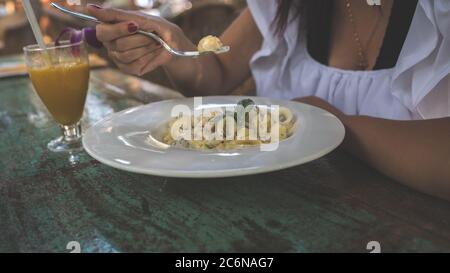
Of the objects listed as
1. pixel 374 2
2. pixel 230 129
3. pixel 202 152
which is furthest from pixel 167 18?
pixel 202 152

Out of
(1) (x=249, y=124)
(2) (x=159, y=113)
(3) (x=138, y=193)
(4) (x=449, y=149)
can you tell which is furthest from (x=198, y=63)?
(4) (x=449, y=149)

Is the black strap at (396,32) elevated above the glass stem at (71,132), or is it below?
above

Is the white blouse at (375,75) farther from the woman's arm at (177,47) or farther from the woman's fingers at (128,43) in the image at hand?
the woman's fingers at (128,43)

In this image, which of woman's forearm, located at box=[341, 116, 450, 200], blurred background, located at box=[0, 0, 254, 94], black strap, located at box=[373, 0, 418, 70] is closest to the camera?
woman's forearm, located at box=[341, 116, 450, 200]

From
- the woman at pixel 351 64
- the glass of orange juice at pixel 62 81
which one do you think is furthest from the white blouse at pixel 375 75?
the glass of orange juice at pixel 62 81

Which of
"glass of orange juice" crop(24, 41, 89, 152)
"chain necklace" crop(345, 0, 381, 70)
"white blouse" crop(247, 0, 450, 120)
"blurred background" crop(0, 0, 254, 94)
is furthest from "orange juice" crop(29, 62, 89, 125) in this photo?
"blurred background" crop(0, 0, 254, 94)

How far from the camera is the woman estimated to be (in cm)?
68

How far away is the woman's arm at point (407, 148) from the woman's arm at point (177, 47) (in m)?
0.48

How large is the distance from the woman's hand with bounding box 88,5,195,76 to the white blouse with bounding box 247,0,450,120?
1.09 ft

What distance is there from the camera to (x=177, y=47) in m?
1.01

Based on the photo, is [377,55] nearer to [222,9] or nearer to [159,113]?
[159,113]

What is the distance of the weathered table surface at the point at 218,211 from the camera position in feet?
1.68

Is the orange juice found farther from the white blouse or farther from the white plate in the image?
the white blouse
